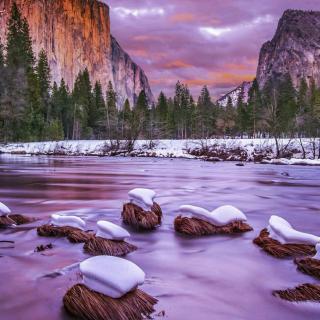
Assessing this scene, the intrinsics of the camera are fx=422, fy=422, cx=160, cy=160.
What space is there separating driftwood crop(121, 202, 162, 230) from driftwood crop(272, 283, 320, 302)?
343 centimetres

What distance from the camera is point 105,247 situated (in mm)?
5637

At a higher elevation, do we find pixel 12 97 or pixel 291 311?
pixel 12 97

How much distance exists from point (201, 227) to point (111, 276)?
11.3 feet

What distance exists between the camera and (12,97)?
197 ft

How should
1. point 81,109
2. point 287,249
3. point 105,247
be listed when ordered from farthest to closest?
point 81,109 → point 287,249 → point 105,247

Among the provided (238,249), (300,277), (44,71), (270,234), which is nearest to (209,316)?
(300,277)

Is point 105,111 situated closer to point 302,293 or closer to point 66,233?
point 66,233

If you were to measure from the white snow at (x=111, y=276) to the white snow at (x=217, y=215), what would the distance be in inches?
133

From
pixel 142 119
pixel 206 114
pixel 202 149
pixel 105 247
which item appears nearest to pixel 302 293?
pixel 105 247

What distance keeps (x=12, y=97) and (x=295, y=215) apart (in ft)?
187

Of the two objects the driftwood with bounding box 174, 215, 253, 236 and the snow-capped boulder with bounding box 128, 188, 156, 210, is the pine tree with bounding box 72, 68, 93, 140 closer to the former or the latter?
the snow-capped boulder with bounding box 128, 188, 156, 210

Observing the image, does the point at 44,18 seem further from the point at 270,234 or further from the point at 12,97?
the point at 270,234

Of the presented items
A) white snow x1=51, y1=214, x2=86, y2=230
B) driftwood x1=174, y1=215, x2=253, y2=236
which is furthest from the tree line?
white snow x1=51, y1=214, x2=86, y2=230

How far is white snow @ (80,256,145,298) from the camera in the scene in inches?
147
